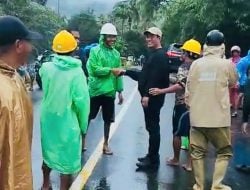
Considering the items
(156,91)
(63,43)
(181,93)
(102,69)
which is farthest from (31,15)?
(63,43)

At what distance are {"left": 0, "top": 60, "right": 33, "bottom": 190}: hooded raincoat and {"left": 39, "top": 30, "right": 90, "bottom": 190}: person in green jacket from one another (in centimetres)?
243

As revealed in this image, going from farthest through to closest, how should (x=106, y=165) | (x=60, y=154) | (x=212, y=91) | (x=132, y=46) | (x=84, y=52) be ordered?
1. (x=132, y=46)
2. (x=84, y=52)
3. (x=106, y=165)
4. (x=212, y=91)
5. (x=60, y=154)

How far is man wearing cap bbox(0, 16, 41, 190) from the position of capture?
3.10 m

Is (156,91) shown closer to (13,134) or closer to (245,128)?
(245,128)

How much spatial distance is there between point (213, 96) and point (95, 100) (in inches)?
107

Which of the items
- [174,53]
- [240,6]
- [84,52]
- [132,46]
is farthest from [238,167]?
[132,46]

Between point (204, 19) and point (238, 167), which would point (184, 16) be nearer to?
point (204, 19)

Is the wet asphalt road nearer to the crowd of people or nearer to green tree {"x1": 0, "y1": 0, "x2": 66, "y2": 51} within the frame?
the crowd of people

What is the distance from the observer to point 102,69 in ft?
27.3

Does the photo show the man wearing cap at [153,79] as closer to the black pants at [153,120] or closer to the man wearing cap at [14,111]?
the black pants at [153,120]

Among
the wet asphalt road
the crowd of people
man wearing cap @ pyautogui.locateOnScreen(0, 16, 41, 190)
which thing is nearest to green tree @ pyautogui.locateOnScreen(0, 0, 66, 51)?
A: the wet asphalt road

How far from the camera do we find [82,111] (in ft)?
19.3

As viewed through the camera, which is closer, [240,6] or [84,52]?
[84,52]

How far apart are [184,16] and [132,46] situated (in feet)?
154
